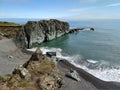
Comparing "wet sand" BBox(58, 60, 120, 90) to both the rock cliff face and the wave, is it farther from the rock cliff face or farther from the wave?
the rock cliff face

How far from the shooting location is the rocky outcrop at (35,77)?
2470 cm

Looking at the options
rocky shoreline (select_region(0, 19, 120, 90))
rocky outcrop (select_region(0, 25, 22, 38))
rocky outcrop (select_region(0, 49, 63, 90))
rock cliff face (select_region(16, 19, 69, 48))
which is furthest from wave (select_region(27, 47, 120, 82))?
rocky outcrop (select_region(0, 25, 22, 38))

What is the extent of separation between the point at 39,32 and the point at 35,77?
229 feet

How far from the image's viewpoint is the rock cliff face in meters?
80.9

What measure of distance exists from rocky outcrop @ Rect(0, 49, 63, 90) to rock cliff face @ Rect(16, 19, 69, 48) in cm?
4526

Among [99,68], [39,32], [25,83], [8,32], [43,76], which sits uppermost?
[25,83]

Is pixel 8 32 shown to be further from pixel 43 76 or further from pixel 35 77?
pixel 43 76

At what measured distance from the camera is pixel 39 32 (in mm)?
97062

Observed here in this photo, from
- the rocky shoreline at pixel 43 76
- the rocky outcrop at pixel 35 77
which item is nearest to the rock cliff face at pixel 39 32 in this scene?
the rocky shoreline at pixel 43 76

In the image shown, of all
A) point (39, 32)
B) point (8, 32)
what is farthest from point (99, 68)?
point (8, 32)

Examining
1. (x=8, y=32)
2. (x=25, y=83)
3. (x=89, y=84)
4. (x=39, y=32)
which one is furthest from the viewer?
(x=39, y=32)

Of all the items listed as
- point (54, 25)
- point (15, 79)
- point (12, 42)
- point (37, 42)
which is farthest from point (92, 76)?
point (54, 25)

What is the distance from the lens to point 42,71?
30.9 metres

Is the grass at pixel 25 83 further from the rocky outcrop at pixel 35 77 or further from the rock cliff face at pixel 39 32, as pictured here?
the rock cliff face at pixel 39 32
